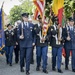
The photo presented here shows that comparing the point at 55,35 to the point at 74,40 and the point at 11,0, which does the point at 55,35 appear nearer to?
the point at 74,40

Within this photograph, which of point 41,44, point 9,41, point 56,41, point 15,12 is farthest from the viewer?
point 15,12

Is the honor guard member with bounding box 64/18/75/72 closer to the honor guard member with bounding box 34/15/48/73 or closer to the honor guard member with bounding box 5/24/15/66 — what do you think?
the honor guard member with bounding box 34/15/48/73

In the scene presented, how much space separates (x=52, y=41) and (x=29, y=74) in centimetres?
148

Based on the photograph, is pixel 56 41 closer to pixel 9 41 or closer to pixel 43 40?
pixel 43 40

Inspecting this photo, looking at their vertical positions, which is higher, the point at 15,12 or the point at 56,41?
the point at 15,12

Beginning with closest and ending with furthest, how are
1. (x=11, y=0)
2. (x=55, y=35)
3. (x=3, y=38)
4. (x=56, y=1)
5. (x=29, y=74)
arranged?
(x=29, y=74) → (x=55, y=35) → (x=56, y=1) → (x=3, y=38) → (x=11, y=0)

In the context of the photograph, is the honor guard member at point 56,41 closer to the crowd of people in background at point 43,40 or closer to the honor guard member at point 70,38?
the crowd of people in background at point 43,40

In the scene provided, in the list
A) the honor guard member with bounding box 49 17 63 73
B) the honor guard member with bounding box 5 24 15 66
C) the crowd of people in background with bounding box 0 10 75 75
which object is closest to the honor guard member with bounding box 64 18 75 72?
the crowd of people in background with bounding box 0 10 75 75

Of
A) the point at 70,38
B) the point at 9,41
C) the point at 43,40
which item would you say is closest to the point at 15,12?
the point at 9,41

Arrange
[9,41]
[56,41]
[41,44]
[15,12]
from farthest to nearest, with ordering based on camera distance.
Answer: [15,12] → [9,41] → [56,41] → [41,44]

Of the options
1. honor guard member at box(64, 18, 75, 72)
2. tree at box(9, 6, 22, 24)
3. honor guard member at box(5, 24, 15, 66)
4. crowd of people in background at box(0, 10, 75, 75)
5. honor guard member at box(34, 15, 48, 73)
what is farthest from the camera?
tree at box(9, 6, 22, 24)

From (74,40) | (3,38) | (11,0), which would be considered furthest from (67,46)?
(11,0)

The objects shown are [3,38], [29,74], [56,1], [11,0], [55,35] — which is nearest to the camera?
[29,74]

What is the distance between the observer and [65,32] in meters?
10.4
